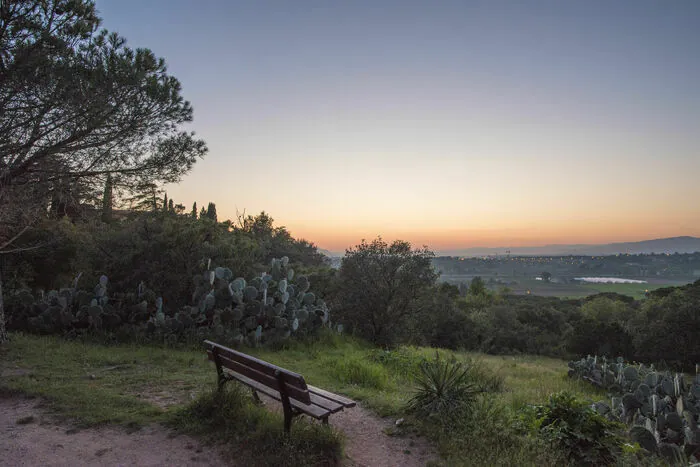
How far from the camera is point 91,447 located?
426 cm

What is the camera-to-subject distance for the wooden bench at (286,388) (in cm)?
393

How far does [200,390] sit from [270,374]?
284cm

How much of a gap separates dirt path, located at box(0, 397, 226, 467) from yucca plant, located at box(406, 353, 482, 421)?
2.61 metres

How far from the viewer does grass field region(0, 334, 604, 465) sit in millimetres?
4211

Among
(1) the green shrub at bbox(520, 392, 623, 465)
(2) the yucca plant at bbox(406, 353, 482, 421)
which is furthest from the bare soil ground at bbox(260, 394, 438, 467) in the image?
(1) the green shrub at bbox(520, 392, 623, 465)

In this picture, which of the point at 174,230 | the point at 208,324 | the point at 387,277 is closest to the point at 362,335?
the point at 387,277

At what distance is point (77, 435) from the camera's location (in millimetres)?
4547

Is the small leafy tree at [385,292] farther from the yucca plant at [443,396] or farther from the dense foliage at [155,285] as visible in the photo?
the yucca plant at [443,396]

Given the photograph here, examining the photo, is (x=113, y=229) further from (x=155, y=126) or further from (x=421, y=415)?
(x=421, y=415)

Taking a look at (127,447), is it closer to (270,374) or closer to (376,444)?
(270,374)

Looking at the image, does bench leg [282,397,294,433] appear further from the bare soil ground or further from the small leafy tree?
the small leafy tree

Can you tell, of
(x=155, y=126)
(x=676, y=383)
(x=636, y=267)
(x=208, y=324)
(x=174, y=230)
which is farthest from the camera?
(x=636, y=267)

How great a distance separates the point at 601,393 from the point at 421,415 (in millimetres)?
8501

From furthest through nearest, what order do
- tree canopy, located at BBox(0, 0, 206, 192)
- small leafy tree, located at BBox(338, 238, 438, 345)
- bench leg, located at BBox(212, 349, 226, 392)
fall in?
small leafy tree, located at BBox(338, 238, 438, 345) → tree canopy, located at BBox(0, 0, 206, 192) → bench leg, located at BBox(212, 349, 226, 392)
